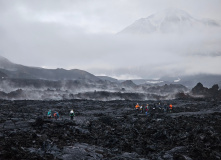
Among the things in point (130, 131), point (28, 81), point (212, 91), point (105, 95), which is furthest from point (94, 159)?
point (28, 81)

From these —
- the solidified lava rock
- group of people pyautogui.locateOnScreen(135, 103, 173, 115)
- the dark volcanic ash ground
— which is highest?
the solidified lava rock

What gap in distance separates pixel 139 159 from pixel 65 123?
1176 cm

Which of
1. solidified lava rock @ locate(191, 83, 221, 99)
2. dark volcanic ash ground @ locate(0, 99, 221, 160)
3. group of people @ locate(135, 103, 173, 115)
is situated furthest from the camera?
solidified lava rock @ locate(191, 83, 221, 99)

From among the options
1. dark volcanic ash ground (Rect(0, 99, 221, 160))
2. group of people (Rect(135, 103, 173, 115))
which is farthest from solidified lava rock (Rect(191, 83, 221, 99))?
dark volcanic ash ground (Rect(0, 99, 221, 160))

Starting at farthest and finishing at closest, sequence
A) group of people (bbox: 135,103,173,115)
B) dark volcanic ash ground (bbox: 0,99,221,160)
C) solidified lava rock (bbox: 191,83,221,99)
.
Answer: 1. solidified lava rock (bbox: 191,83,221,99)
2. group of people (bbox: 135,103,173,115)
3. dark volcanic ash ground (bbox: 0,99,221,160)

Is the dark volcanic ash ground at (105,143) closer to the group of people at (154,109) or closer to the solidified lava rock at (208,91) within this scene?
the group of people at (154,109)

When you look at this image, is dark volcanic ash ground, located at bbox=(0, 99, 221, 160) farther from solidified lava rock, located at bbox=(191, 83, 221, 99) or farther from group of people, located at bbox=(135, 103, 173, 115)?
solidified lava rock, located at bbox=(191, 83, 221, 99)

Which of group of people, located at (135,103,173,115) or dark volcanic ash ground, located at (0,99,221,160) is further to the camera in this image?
group of people, located at (135,103,173,115)

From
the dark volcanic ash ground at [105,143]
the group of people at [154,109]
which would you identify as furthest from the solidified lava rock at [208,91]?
the dark volcanic ash ground at [105,143]

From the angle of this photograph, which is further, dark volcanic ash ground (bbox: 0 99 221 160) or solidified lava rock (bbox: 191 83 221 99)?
solidified lava rock (bbox: 191 83 221 99)

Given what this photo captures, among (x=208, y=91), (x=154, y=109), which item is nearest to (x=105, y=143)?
(x=154, y=109)

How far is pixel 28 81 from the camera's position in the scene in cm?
14400

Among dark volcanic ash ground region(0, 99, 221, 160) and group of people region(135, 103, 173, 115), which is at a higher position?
group of people region(135, 103, 173, 115)

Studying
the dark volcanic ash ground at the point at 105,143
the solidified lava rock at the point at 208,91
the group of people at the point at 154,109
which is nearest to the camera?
the dark volcanic ash ground at the point at 105,143
